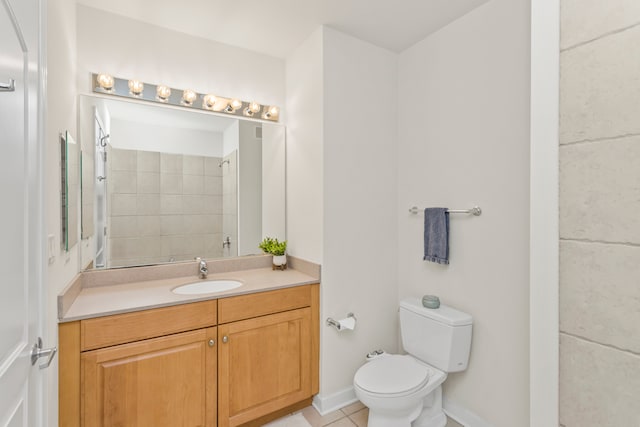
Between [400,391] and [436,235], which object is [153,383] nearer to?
[400,391]

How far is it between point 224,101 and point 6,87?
166 cm

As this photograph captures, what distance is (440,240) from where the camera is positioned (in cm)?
199

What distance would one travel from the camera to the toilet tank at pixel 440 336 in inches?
70.4

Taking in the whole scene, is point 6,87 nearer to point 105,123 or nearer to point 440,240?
point 105,123

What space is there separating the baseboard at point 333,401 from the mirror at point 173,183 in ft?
3.67

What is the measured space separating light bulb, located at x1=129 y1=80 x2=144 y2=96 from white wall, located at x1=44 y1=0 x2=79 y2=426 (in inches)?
14.1

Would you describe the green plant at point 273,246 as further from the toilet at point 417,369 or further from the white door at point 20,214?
the white door at point 20,214

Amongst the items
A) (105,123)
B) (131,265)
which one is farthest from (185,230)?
(105,123)

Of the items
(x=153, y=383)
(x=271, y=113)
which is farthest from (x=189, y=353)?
(x=271, y=113)

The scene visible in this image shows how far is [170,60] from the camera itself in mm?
2086

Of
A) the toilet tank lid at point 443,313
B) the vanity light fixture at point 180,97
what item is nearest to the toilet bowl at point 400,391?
the toilet tank lid at point 443,313

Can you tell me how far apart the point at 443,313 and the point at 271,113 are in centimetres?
186

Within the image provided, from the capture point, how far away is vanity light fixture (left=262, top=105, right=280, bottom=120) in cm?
239

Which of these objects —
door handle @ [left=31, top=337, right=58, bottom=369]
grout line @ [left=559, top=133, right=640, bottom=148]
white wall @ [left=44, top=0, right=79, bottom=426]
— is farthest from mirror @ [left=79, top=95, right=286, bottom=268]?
grout line @ [left=559, top=133, right=640, bottom=148]
